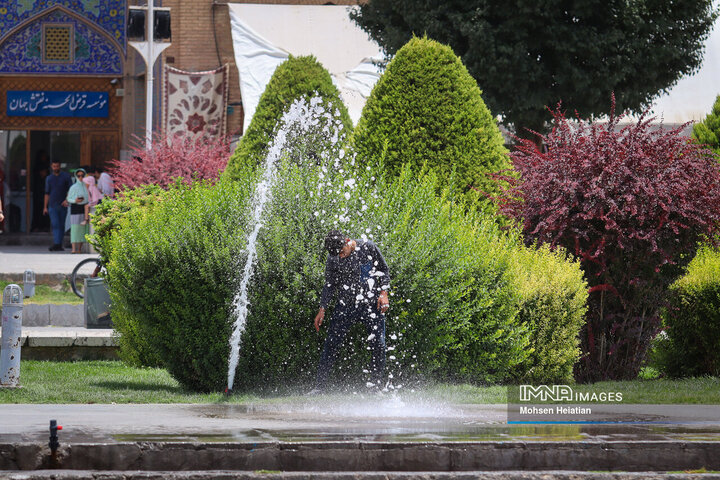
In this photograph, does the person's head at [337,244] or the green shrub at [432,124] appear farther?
the green shrub at [432,124]

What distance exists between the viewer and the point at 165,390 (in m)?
10.8

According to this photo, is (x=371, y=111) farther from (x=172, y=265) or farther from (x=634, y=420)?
(x=634, y=420)

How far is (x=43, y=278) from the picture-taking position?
19.5 metres

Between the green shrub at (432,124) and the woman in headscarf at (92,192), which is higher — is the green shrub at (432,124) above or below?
below

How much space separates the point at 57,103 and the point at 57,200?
4399 mm

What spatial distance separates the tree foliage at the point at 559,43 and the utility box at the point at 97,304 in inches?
420

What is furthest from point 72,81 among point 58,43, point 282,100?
point 282,100

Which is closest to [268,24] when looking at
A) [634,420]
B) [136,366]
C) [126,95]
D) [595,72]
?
[126,95]

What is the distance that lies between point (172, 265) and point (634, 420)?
161 inches

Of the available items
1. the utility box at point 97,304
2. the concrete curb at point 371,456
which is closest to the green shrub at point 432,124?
the utility box at point 97,304

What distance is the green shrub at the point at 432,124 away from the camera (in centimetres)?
1276

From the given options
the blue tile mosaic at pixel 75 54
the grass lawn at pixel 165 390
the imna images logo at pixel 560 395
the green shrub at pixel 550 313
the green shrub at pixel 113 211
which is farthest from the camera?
the blue tile mosaic at pixel 75 54

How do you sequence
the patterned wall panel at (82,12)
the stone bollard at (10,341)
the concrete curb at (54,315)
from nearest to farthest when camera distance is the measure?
the stone bollard at (10,341) → the concrete curb at (54,315) → the patterned wall panel at (82,12)

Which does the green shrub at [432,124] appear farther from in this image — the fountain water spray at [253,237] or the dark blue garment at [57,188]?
the dark blue garment at [57,188]
